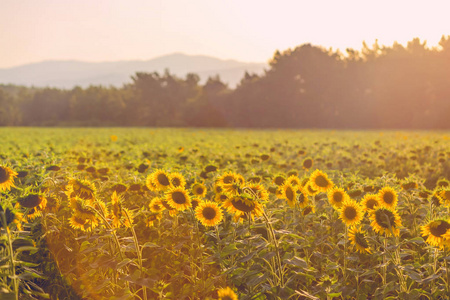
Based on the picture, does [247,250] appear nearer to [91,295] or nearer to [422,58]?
[91,295]

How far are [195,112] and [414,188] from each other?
48118 mm

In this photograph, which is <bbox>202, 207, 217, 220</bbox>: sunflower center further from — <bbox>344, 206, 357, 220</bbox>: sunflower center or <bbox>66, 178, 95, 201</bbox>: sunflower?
<bbox>344, 206, 357, 220</bbox>: sunflower center

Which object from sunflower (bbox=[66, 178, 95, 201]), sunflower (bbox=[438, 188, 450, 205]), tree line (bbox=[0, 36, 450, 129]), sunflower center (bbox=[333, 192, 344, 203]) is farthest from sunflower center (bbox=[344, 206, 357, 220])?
tree line (bbox=[0, 36, 450, 129])

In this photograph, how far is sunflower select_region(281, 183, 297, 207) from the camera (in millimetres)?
3602

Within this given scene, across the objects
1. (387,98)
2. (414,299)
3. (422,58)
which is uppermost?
(422,58)

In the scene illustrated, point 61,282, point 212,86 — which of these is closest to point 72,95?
point 212,86

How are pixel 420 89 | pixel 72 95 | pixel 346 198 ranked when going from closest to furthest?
pixel 346 198 → pixel 420 89 → pixel 72 95

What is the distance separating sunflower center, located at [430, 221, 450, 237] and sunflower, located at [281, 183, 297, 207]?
3.81 feet

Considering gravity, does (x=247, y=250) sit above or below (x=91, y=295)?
above

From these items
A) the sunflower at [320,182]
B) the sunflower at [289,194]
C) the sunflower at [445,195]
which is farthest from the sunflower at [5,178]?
the sunflower at [445,195]

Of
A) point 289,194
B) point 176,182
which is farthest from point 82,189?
point 289,194

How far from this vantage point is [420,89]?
4325cm

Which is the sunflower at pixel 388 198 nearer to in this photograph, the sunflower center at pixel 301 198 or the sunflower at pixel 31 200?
the sunflower center at pixel 301 198

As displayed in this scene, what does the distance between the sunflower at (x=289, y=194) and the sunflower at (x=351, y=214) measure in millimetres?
432
